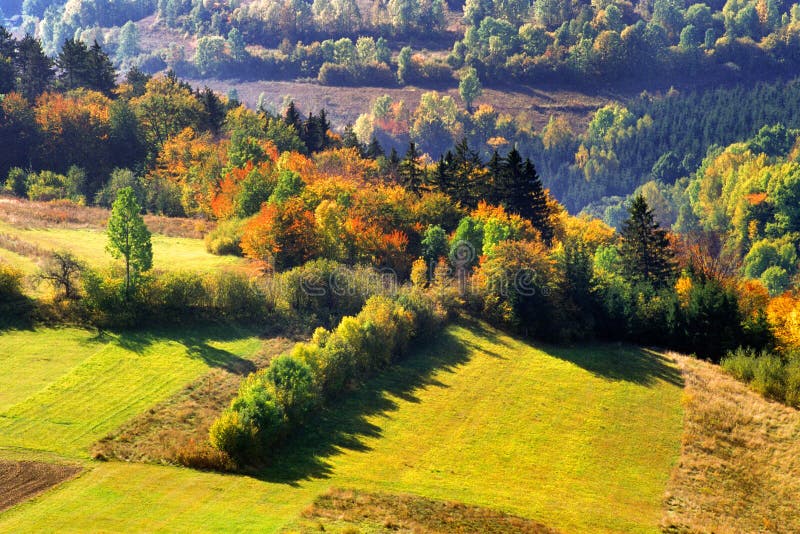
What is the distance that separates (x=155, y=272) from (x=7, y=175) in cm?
6877

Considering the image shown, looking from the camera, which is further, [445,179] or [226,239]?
[445,179]

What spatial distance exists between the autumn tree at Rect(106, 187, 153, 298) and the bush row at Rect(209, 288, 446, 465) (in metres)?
17.6

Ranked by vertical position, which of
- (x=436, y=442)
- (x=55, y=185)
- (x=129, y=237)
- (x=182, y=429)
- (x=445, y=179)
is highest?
(x=445, y=179)

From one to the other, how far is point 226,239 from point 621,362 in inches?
1901

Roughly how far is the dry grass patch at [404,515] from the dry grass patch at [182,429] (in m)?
9.19

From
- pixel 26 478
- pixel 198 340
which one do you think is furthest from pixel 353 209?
pixel 26 478

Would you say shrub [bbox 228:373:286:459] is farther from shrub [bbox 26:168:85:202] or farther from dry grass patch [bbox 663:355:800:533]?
shrub [bbox 26:168:85:202]

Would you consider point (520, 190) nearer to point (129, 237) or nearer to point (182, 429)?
point (129, 237)

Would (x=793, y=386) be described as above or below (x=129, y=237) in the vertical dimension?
below

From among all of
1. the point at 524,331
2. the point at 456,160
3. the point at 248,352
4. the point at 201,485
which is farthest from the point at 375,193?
the point at 201,485

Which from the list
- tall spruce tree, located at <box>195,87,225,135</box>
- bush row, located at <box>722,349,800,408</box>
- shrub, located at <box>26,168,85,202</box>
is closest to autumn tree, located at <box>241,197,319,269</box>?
shrub, located at <box>26,168,85,202</box>

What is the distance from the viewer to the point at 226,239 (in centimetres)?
10769

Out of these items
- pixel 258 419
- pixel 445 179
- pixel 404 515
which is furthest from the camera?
pixel 445 179

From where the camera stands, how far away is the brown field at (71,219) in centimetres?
11244
